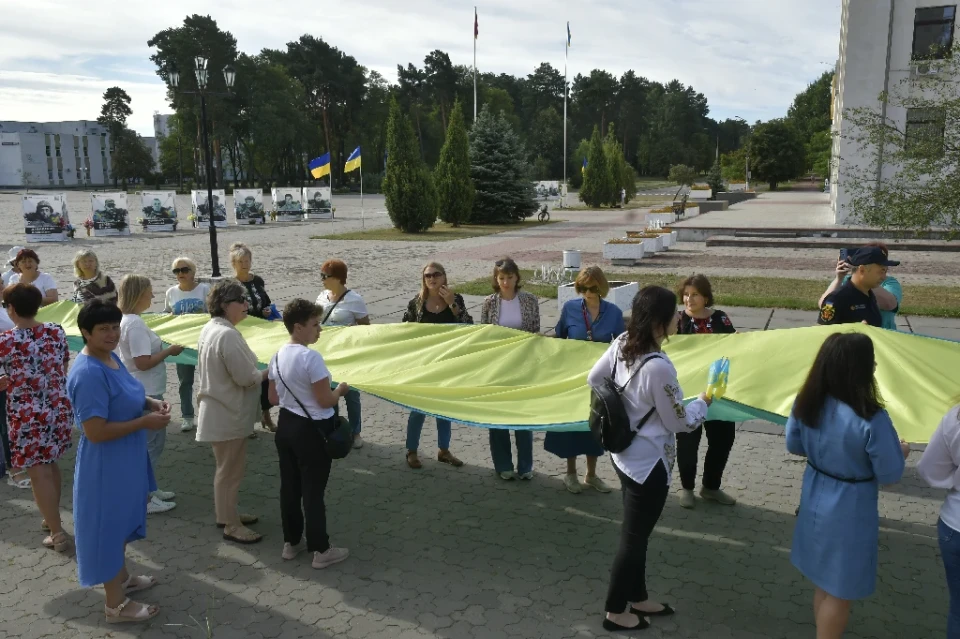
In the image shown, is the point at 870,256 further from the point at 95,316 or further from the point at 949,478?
the point at 95,316

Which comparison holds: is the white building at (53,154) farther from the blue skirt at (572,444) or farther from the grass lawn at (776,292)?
the blue skirt at (572,444)

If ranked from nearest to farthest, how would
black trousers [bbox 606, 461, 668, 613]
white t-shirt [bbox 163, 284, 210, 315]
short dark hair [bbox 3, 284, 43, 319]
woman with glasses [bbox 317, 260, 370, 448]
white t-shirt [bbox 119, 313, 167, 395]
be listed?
black trousers [bbox 606, 461, 668, 613], short dark hair [bbox 3, 284, 43, 319], white t-shirt [bbox 119, 313, 167, 395], woman with glasses [bbox 317, 260, 370, 448], white t-shirt [bbox 163, 284, 210, 315]

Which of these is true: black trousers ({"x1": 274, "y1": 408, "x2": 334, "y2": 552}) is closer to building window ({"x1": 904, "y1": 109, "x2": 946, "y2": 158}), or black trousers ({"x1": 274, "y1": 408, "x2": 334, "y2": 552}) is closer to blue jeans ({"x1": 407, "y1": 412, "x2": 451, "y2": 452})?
blue jeans ({"x1": 407, "y1": 412, "x2": 451, "y2": 452})

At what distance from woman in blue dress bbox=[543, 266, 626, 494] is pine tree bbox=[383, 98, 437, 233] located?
27.5m

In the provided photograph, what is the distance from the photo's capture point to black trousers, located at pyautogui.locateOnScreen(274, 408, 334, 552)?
454cm

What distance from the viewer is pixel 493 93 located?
102312 millimetres

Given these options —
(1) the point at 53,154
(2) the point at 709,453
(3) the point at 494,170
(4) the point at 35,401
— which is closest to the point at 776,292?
(2) the point at 709,453

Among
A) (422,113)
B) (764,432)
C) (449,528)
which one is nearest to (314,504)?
(449,528)

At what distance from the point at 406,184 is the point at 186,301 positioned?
86.0 feet

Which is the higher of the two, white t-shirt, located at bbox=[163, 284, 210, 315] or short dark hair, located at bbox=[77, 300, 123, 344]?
short dark hair, located at bbox=[77, 300, 123, 344]

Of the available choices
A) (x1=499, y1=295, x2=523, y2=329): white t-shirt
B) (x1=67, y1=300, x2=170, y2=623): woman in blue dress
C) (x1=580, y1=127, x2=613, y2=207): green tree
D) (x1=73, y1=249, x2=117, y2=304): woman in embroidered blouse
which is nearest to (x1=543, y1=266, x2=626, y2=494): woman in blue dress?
(x1=499, y1=295, x2=523, y2=329): white t-shirt

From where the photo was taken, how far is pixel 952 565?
3283 millimetres

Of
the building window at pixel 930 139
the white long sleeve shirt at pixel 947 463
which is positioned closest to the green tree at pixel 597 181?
the building window at pixel 930 139

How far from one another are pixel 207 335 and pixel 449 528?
2.14 metres
